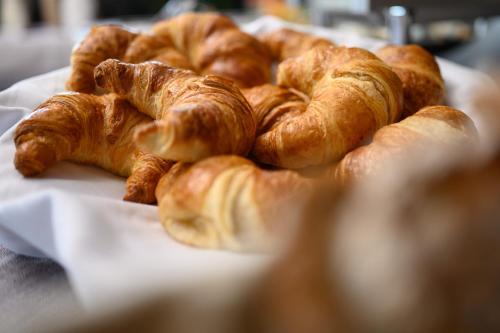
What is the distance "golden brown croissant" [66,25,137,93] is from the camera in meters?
0.83

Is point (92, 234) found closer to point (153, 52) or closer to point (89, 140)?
point (89, 140)

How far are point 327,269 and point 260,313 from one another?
4cm

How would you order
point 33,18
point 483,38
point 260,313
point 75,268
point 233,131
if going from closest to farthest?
1. point 260,313
2. point 75,268
3. point 233,131
4. point 483,38
5. point 33,18

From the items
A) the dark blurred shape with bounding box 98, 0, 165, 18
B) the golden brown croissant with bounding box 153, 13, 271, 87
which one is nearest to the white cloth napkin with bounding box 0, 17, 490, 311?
the golden brown croissant with bounding box 153, 13, 271, 87

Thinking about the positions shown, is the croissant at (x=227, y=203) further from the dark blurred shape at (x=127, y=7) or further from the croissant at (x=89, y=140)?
the dark blurred shape at (x=127, y=7)

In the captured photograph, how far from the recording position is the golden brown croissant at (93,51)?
83cm

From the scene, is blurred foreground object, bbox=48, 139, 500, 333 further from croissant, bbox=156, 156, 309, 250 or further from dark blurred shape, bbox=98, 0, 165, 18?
dark blurred shape, bbox=98, 0, 165, 18

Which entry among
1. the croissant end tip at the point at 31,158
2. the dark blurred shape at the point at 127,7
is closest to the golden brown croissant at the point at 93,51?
the croissant end tip at the point at 31,158

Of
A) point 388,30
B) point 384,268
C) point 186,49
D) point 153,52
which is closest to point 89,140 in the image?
point 153,52

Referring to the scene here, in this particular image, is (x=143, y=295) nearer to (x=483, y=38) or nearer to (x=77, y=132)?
(x=77, y=132)

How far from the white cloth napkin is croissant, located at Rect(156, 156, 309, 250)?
0.06 feet

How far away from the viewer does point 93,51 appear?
87cm

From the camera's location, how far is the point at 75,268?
1.32 ft

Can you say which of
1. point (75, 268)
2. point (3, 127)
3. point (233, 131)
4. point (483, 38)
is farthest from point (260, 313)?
point (483, 38)
